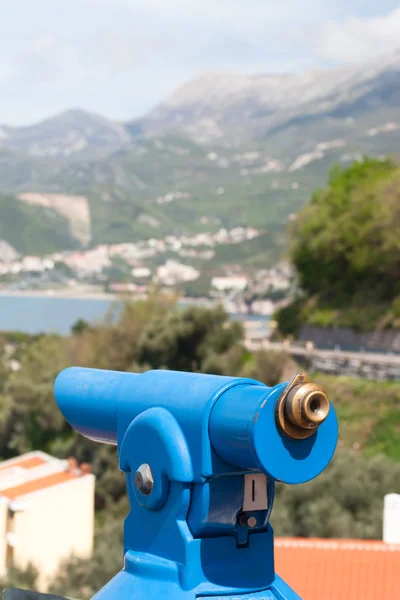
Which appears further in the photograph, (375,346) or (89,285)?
(89,285)

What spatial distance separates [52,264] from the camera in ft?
654

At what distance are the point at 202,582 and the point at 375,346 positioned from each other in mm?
29665

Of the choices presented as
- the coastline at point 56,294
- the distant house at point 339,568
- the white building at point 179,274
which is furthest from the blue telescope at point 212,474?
the white building at point 179,274

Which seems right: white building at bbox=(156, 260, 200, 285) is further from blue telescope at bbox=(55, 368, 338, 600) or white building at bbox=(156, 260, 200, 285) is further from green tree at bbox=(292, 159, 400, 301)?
blue telescope at bbox=(55, 368, 338, 600)

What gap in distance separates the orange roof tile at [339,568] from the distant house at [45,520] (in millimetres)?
6764

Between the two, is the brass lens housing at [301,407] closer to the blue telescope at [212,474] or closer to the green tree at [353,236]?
the blue telescope at [212,474]

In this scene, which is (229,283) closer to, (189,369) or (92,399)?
(189,369)

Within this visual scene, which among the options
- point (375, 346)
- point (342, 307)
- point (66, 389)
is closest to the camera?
point (66, 389)

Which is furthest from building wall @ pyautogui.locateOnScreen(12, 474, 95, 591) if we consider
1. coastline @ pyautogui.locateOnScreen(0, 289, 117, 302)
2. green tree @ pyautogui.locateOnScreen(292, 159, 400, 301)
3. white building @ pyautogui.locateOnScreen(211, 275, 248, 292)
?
coastline @ pyautogui.locateOnScreen(0, 289, 117, 302)

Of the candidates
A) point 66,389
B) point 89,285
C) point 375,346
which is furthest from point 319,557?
point 89,285

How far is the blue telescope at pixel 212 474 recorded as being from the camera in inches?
74.0

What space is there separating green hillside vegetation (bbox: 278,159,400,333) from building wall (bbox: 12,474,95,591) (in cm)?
1459

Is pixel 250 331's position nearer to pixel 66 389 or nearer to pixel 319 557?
Answer: pixel 319 557

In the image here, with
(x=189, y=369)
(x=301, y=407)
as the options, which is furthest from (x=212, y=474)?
(x=189, y=369)
